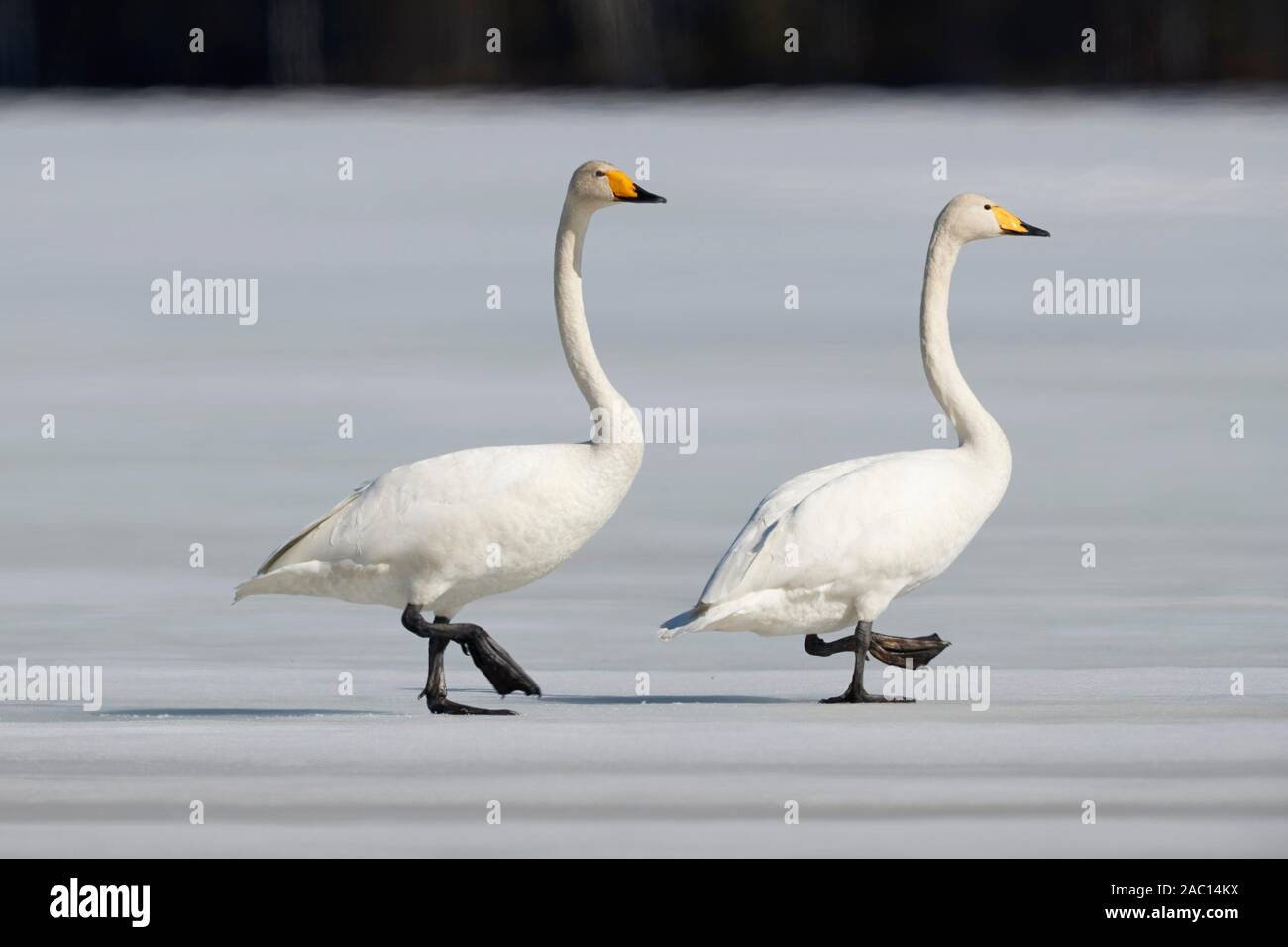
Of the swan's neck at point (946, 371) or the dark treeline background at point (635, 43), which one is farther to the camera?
the dark treeline background at point (635, 43)

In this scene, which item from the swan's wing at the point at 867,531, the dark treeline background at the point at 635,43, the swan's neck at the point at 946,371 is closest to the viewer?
the swan's wing at the point at 867,531

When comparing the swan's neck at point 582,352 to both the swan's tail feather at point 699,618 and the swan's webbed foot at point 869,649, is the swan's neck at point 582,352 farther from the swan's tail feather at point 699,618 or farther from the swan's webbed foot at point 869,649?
the swan's webbed foot at point 869,649

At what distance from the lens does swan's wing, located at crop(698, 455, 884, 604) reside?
8.19m

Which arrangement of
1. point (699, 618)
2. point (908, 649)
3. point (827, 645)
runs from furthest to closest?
1. point (827, 645)
2. point (908, 649)
3. point (699, 618)

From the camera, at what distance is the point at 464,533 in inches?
323

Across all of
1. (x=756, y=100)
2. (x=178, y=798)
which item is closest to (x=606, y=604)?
(x=178, y=798)

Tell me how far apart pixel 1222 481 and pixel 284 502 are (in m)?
4.44

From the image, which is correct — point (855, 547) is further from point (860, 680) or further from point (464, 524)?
point (464, 524)

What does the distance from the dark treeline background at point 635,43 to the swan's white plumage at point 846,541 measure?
9.25 m

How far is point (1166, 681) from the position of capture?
331 inches

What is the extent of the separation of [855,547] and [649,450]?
13.9ft

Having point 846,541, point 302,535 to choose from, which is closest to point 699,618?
point 846,541

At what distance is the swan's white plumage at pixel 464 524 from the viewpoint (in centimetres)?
822

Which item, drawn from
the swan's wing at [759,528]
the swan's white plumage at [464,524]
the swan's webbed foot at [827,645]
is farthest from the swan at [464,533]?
the swan's webbed foot at [827,645]
